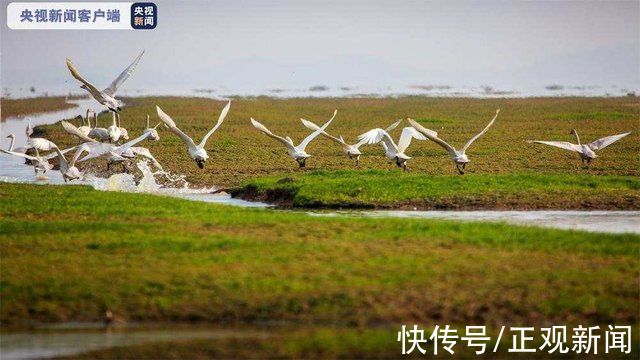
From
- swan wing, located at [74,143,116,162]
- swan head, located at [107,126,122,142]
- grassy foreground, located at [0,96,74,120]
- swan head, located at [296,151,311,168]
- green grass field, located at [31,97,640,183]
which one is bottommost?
grassy foreground, located at [0,96,74,120]

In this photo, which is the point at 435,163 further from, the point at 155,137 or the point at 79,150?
the point at 79,150

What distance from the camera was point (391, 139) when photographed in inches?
1101

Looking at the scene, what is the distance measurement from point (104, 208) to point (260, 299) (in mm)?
7706

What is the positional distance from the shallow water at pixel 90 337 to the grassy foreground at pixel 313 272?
0.34 m

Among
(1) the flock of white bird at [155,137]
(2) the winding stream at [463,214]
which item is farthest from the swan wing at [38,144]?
(2) the winding stream at [463,214]

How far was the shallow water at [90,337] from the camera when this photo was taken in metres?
11.8

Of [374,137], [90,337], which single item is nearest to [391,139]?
[374,137]

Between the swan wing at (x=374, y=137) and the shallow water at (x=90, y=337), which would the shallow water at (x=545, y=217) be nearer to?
the swan wing at (x=374, y=137)

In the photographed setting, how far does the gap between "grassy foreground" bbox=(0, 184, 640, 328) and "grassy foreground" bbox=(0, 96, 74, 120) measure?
50149 mm

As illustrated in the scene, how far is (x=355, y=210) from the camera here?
75.3 ft

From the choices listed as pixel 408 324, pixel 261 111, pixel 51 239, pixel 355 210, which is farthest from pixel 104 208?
pixel 261 111

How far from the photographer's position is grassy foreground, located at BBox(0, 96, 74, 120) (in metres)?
70.2

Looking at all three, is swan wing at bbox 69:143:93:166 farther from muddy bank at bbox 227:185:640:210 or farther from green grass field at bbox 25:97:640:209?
muddy bank at bbox 227:185:640:210

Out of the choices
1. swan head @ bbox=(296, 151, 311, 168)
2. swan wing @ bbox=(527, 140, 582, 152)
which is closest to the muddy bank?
swan wing @ bbox=(527, 140, 582, 152)
